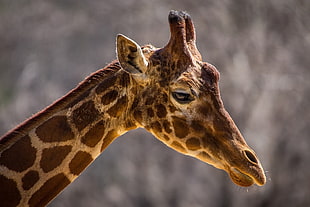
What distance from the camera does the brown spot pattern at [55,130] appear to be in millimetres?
4797

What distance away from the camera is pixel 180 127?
4.87 m

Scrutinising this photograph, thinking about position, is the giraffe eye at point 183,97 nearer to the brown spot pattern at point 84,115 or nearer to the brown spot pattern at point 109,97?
the brown spot pattern at point 109,97

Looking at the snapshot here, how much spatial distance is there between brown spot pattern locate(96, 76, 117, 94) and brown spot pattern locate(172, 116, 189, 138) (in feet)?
2.34

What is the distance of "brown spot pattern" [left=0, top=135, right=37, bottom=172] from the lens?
184 inches

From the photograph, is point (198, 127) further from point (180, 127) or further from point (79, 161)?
point (79, 161)

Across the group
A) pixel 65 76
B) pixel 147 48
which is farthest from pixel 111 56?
pixel 147 48

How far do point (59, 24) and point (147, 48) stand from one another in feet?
33.2

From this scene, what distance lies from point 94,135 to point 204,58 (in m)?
9.64

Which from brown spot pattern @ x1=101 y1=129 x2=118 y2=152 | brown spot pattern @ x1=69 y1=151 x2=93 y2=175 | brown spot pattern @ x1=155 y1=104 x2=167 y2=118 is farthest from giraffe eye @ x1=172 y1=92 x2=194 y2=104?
brown spot pattern @ x1=69 y1=151 x2=93 y2=175

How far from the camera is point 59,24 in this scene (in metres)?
14.8

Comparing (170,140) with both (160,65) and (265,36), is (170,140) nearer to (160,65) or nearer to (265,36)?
(160,65)

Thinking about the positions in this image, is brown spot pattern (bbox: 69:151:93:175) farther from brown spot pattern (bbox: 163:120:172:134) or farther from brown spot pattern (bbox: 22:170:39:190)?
brown spot pattern (bbox: 163:120:172:134)

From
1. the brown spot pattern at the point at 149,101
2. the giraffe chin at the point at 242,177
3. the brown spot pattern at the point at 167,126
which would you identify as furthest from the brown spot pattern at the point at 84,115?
the giraffe chin at the point at 242,177

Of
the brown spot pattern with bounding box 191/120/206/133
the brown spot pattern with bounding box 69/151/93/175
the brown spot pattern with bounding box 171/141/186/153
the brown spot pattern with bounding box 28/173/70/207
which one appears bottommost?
the brown spot pattern with bounding box 28/173/70/207
